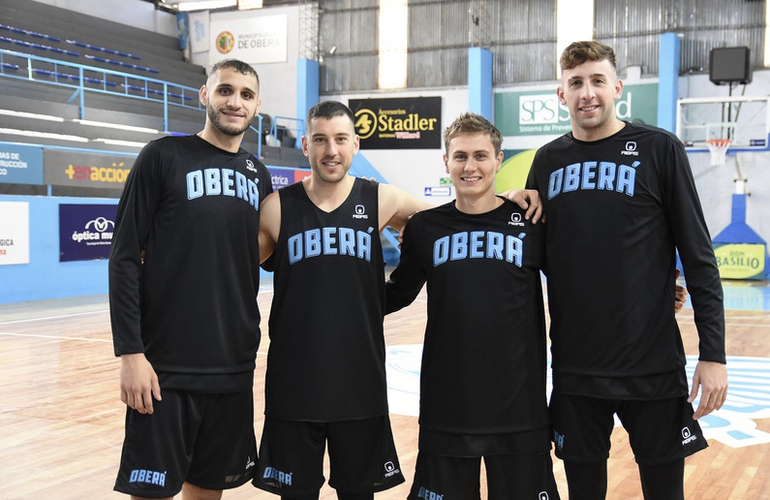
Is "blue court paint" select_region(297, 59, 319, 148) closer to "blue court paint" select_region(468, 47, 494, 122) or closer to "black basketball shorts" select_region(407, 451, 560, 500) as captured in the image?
"blue court paint" select_region(468, 47, 494, 122)

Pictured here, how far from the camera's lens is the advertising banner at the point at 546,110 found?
19594mm

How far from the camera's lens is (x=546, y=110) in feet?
67.8

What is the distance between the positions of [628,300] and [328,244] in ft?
3.46

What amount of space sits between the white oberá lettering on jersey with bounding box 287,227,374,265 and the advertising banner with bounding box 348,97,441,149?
1937 centimetres

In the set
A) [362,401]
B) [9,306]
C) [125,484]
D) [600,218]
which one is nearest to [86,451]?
[125,484]

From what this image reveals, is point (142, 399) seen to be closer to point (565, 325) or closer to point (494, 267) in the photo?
point (494, 267)

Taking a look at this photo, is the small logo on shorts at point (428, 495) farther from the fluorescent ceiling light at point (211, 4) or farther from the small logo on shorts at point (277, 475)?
the fluorescent ceiling light at point (211, 4)

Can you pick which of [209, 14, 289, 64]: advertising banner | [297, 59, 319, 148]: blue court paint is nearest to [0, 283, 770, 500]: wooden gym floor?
[297, 59, 319, 148]: blue court paint

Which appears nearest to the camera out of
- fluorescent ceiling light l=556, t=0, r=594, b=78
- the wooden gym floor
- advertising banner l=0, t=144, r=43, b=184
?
the wooden gym floor

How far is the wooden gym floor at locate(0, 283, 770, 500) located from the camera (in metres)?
4.18

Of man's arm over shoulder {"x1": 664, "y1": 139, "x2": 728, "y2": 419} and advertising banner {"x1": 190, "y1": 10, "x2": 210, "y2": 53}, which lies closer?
man's arm over shoulder {"x1": 664, "y1": 139, "x2": 728, "y2": 419}

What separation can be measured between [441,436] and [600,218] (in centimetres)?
92

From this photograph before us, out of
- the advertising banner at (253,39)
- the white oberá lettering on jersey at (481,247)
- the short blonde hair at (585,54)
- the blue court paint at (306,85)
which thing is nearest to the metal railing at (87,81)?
the blue court paint at (306,85)

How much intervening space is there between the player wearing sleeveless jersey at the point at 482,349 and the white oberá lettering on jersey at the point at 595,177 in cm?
18
